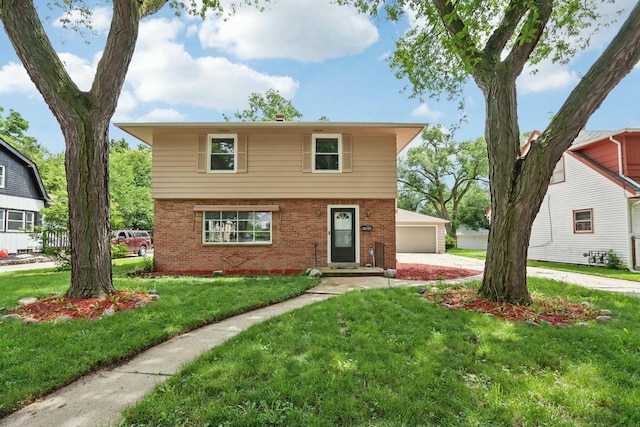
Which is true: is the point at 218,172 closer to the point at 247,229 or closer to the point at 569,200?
the point at 247,229

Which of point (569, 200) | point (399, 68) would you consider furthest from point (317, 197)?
point (569, 200)

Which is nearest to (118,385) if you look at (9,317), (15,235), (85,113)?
(9,317)

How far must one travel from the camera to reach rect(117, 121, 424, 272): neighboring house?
10828mm

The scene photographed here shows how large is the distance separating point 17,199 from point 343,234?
19376mm

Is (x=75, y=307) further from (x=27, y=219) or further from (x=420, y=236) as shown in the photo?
(x=420, y=236)

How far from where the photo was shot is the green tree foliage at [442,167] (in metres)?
31.0

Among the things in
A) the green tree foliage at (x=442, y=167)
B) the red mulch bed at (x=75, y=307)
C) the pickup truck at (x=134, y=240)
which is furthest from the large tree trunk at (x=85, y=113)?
the green tree foliage at (x=442, y=167)

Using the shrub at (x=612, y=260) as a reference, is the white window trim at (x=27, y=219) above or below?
above

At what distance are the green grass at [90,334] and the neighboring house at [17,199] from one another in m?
14.9

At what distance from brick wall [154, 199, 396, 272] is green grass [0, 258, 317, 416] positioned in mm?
3851

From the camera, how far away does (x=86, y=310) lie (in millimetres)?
4934

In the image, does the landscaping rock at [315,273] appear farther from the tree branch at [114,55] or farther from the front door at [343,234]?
the tree branch at [114,55]

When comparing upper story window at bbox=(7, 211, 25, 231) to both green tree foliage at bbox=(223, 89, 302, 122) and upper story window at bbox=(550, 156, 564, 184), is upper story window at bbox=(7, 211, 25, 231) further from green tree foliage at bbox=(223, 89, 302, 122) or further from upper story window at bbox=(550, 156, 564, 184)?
upper story window at bbox=(550, 156, 564, 184)

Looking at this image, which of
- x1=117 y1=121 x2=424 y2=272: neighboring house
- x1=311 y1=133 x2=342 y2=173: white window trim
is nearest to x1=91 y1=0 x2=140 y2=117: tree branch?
x1=117 y1=121 x2=424 y2=272: neighboring house
